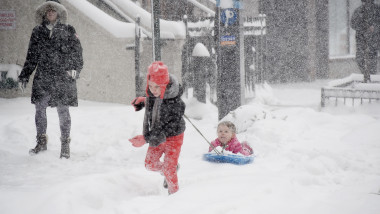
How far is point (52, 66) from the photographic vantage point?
5.11m

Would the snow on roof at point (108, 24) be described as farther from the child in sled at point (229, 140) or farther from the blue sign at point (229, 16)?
the child in sled at point (229, 140)

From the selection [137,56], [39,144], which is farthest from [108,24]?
[39,144]

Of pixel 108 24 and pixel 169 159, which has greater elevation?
pixel 108 24

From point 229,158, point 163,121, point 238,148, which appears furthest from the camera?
point 238,148

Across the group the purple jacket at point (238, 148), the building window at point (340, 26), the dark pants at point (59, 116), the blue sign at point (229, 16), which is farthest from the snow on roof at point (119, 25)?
the building window at point (340, 26)

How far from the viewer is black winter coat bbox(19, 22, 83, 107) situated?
16.6 feet

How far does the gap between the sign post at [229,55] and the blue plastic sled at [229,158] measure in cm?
206

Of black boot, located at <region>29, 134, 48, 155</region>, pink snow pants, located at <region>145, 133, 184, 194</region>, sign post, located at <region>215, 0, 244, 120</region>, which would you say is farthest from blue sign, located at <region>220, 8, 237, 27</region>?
black boot, located at <region>29, 134, 48, 155</region>

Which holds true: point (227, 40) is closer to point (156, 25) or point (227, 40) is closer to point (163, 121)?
point (156, 25)

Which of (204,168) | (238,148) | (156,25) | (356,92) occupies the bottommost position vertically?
(204,168)

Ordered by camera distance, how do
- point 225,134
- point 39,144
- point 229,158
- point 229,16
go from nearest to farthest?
point 229,158 < point 225,134 < point 39,144 < point 229,16

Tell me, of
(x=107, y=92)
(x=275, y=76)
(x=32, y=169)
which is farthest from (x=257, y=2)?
(x=32, y=169)

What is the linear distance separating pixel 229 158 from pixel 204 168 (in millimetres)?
351

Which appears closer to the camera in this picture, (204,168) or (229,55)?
(204,168)
